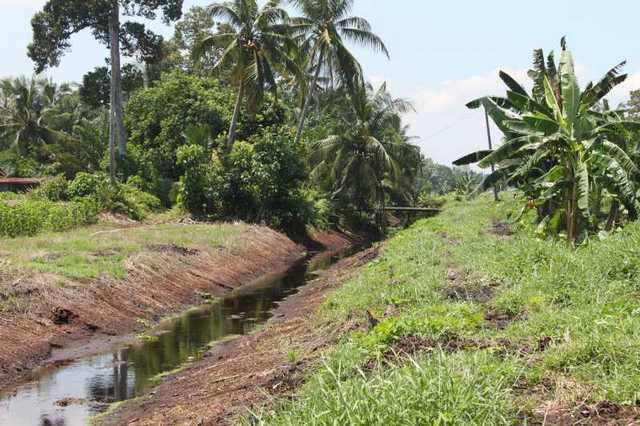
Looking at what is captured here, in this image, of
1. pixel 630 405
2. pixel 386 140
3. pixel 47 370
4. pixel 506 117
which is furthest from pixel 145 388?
pixel 386 140

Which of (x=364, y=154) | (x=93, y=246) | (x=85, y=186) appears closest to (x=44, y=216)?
(x=93, y=246)

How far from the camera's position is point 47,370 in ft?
40.6

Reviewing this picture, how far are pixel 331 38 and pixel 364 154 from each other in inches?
330

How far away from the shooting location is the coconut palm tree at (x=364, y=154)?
1706 inches

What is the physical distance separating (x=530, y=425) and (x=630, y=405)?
2.66ft

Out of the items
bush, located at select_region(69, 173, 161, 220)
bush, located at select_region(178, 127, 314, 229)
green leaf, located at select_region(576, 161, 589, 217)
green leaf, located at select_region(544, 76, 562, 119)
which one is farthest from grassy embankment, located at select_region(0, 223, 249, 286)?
green leaf, located at select_region(544, 76, 562, 119)

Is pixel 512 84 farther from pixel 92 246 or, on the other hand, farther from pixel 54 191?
pixel 54 191

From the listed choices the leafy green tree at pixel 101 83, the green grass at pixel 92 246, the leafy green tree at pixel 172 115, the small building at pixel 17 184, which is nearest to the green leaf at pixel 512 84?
the green grass at pixel 92 246

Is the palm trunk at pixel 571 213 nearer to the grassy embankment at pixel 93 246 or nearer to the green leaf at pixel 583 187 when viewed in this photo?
the green leaf at pixel 583 187

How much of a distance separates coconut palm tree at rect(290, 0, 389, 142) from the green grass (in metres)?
14.4

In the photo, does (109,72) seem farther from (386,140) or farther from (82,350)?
(82,350)

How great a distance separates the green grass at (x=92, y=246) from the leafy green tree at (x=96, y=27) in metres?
11.4

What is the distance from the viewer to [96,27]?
125 ft

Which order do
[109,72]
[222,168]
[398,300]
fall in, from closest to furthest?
[398,300] < [222,168] < [109,72]
